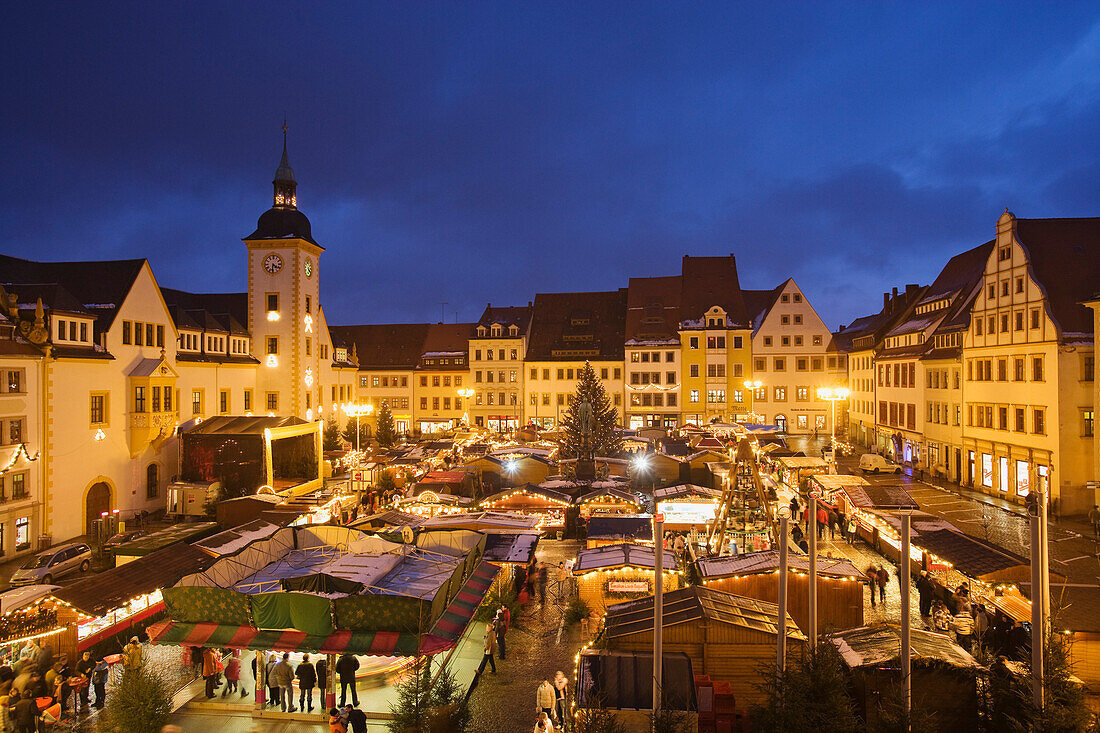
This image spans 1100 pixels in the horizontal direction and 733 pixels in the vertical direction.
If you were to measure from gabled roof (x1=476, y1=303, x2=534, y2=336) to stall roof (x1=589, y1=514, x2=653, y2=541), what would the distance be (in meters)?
40.0

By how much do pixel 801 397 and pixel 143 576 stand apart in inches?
1943

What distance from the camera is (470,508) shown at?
2438 centimetres

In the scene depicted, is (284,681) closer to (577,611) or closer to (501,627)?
(501,627)

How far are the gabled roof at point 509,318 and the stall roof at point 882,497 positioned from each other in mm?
39334

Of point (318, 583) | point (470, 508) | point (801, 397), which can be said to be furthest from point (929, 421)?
point (318, 583)

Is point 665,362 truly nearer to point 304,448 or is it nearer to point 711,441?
point 711,441

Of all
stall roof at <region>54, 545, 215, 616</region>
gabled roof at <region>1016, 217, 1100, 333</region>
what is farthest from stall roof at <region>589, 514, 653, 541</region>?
gabled roof at <region>1016, 217, 1100, 333</region>

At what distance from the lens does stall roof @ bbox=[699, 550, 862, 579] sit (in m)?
14.4

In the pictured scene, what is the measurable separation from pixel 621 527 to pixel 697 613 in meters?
7.94

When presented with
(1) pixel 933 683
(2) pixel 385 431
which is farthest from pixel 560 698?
(2) pixel 385 431

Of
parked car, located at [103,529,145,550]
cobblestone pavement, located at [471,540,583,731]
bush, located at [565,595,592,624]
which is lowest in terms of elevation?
cobblestone pavement, located at [471,540,583,731]

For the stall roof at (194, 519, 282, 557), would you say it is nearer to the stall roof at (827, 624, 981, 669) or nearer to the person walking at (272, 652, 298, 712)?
the person walking at (272, 652, 298, 712)

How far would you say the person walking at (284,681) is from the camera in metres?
12.0

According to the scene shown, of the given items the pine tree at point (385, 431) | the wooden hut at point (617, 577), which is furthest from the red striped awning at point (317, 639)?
the pine tree at point (385, 431)
